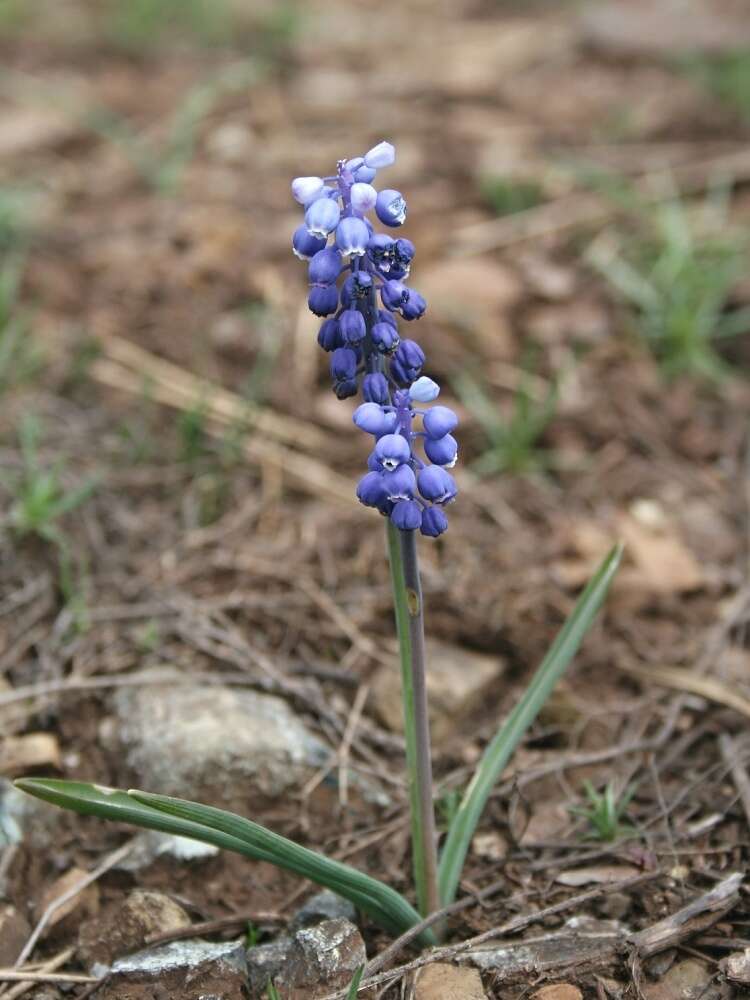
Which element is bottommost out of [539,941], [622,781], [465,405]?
[539,941]

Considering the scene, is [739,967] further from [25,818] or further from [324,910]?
[25,818]

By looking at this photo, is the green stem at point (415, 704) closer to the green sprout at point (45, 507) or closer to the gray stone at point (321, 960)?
the gray stone at point (321, 960)

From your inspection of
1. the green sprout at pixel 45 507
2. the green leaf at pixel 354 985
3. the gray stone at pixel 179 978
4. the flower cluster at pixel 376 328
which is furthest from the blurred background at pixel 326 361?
the flower cluster at pixel 376 328

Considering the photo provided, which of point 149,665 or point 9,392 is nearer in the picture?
point 149,665

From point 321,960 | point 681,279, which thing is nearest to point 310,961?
point 321,960

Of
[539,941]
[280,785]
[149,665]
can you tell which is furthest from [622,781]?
[149,665]

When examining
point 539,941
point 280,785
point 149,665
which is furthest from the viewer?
point 149,665

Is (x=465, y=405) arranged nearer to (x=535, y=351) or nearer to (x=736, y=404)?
Answer: (x=535, y=351)
